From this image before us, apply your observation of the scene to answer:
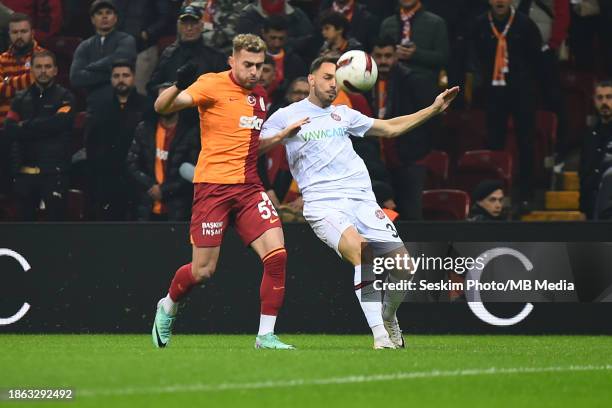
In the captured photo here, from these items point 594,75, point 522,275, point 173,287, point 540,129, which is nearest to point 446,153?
point 540,129

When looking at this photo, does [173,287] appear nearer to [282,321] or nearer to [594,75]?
[282,321]

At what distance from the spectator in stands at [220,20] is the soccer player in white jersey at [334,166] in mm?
4125

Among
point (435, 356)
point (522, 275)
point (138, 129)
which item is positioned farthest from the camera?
point (138, 129)

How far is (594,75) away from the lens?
1634 cm

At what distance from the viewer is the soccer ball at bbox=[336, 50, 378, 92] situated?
1070 cm

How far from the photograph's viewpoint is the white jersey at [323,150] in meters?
10.7

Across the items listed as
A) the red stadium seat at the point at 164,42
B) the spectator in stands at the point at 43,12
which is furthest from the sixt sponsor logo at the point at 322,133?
the spectator in stands at the point at 43,12

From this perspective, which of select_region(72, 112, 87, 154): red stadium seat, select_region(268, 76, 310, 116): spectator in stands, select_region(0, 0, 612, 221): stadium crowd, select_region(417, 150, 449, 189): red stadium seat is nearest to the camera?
select_region(268, 76, 310, 116): spectator in stands

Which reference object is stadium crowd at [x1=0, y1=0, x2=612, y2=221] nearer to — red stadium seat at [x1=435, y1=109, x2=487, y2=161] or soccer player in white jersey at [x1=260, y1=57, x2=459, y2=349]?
red stadium seat at [x1=435, y1=109, x2=487, y2=161]

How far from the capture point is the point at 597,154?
13.9m

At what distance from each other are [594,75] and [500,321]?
481 centimetres

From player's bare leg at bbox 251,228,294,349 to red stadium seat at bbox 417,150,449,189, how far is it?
17.1 feet

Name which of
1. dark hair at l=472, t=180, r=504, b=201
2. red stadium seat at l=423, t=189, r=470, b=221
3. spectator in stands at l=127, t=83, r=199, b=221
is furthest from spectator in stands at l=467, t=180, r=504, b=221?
spectator in stands at l=127, t=83, r=199, b=221

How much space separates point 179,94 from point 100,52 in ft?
16.7
